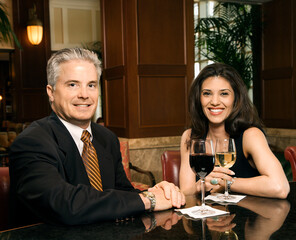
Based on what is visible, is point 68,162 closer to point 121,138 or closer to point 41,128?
point 41,128

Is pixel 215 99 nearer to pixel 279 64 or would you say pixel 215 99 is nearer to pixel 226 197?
pixel 226 197

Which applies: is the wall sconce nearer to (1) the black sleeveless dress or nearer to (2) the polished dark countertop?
(1) the black sleeveless dress

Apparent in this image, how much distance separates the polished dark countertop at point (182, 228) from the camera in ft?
3.83

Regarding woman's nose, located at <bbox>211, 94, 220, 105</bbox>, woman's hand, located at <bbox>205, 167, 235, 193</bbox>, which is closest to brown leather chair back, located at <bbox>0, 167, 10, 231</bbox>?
woman's hand, located at <bbox>205, 167, 235, 193</bbox>

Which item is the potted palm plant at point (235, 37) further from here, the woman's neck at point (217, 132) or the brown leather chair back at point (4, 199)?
the brown leather chair back at point (4, 199)

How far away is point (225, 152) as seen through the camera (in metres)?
1.71

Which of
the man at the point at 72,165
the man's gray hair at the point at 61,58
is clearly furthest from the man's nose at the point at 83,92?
the man's gray hair at the point at 61,58

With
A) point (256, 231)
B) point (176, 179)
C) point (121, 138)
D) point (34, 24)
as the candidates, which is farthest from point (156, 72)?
point (34, 24)

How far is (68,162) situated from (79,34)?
9060mm

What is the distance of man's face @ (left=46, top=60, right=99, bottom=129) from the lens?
5.64ft

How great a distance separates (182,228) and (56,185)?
1.50ft

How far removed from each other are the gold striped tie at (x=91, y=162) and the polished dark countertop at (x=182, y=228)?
41 centimetres

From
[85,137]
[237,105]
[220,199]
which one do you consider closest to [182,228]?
[220,199]

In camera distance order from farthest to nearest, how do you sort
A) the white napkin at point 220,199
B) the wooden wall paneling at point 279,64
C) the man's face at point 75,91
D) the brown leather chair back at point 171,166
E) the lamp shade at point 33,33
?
the lamp shade at point 33,33
the wooden wall paneling at point 279,64
the brown leather chair back at point 171,166
the man's face at point 75,91
the white napkin at point 220,199
